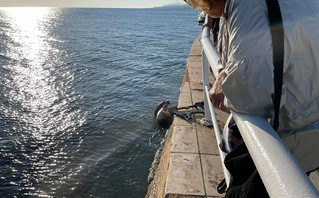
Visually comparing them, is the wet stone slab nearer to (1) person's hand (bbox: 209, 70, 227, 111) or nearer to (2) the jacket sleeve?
(1) person's hand (bbox: 209, 70, 227, 111)

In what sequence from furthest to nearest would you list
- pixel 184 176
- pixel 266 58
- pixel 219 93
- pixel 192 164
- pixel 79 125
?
pixel 79 125 < pixel 192 164 < pixel 184 176 < pixel 219 93 < pixel 266 58

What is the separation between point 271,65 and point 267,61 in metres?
0.02

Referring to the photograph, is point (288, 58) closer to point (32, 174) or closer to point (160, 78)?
point (32, 174)

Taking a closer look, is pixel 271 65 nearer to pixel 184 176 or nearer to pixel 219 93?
pixel 219 93

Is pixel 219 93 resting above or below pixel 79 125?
above

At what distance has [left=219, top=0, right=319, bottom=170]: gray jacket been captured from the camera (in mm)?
1037

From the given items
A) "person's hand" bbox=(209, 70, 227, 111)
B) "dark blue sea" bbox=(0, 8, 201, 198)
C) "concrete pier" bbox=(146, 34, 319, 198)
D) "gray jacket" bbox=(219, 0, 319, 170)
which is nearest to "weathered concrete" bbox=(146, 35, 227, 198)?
"concrete pier" bbox=(146, 34, 319, 198)

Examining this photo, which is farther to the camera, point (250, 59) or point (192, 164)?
point (192, 164)

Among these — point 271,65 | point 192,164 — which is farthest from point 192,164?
point 271,65

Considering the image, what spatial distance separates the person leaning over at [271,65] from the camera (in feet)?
3.41

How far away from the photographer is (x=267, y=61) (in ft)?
3.39

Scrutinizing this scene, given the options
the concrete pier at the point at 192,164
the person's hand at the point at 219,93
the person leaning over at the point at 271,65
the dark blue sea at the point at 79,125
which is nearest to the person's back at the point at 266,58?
the person leaning over at the point at 271,65

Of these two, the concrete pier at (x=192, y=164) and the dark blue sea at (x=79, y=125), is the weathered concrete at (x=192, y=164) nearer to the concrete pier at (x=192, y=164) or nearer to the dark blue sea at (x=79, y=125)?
the concrete pier at (x=192, y=164)

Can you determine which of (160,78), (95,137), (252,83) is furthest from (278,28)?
(160,78)
